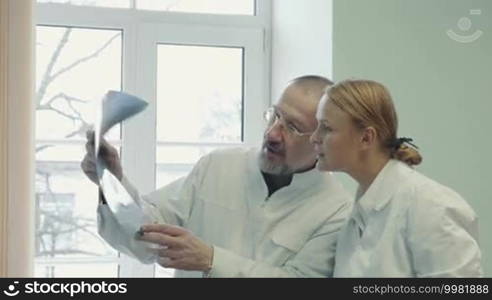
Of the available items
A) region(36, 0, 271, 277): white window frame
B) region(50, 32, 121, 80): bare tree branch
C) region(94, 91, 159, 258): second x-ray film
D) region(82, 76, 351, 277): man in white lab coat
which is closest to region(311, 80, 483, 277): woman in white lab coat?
region(82, 76, 351, 277): man in white lab coat

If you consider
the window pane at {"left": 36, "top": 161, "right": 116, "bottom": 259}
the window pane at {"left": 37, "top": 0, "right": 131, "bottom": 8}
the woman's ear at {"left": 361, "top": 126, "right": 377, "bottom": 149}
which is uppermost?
the window pane at {"left": 37, "top": 0, "right": 131, "bottom": 8}

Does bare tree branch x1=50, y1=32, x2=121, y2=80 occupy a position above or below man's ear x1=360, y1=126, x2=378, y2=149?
above

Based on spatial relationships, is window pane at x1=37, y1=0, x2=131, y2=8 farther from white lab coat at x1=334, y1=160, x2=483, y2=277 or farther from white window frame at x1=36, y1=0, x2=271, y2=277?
white lab coat at x1=334, y1=160, x2=483, y2=277

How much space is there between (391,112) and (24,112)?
3.69 feet

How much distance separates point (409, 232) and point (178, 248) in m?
0.43

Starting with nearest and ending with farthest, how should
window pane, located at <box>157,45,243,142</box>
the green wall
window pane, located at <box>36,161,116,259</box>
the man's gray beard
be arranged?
the man's gray beard, the green wall, window pane, located at <box>36,161,116,259</box>, window pane, located at <box>157,45,243,142</box>

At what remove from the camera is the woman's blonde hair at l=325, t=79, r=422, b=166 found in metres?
1.32

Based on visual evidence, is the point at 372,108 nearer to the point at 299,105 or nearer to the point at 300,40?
the point at 299,105

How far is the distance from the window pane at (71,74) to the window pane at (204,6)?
0.60 ft

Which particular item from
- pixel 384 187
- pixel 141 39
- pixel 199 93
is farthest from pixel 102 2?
pixel 384 187

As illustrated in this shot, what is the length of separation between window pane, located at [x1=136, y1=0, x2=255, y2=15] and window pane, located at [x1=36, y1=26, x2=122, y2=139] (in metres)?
0.18

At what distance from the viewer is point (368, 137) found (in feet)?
4.37

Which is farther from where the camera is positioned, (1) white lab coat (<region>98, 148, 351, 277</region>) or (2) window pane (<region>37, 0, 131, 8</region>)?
(2) window pane (<region>37, 0, 131, 8</region>)

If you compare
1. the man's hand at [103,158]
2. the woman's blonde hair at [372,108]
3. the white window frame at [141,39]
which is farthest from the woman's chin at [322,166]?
the white window frame at [141,39]
